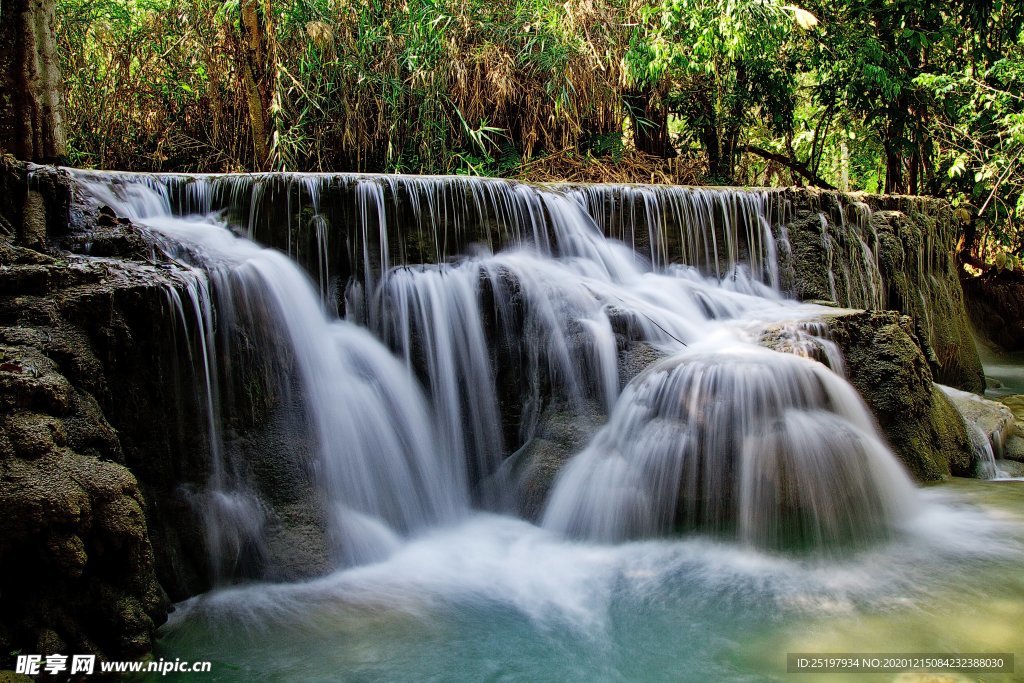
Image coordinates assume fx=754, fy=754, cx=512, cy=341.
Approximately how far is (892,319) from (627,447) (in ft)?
7.34

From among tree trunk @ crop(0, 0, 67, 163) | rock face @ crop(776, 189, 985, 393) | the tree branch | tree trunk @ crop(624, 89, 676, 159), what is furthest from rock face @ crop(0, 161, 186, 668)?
the tree branch

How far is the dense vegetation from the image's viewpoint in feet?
25.3

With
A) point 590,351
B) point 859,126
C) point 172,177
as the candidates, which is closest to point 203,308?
point 172,177

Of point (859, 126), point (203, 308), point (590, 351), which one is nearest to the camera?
point (203, 308)

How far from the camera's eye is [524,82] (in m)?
8.54

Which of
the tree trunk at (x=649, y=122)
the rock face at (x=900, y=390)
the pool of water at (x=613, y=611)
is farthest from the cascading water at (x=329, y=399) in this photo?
the tree trunk at (x=649, y=122)

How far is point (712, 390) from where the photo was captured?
4.44 metres

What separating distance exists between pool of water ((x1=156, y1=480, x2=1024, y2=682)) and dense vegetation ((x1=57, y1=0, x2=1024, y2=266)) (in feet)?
16.9

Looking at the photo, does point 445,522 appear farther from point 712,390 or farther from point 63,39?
point 63,39

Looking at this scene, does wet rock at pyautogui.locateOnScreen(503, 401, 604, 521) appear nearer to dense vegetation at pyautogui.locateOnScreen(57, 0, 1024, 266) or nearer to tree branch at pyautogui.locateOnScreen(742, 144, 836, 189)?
dense vegetation at pyautogui.locateOnScreen(57, 0, 1024, 266)

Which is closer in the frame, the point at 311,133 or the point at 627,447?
the point at 627,447

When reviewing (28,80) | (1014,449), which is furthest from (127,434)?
(1014,449)

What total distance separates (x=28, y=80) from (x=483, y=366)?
3.71 metres

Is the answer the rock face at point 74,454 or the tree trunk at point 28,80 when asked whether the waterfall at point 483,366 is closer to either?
Result: the rock face at point 74,454
